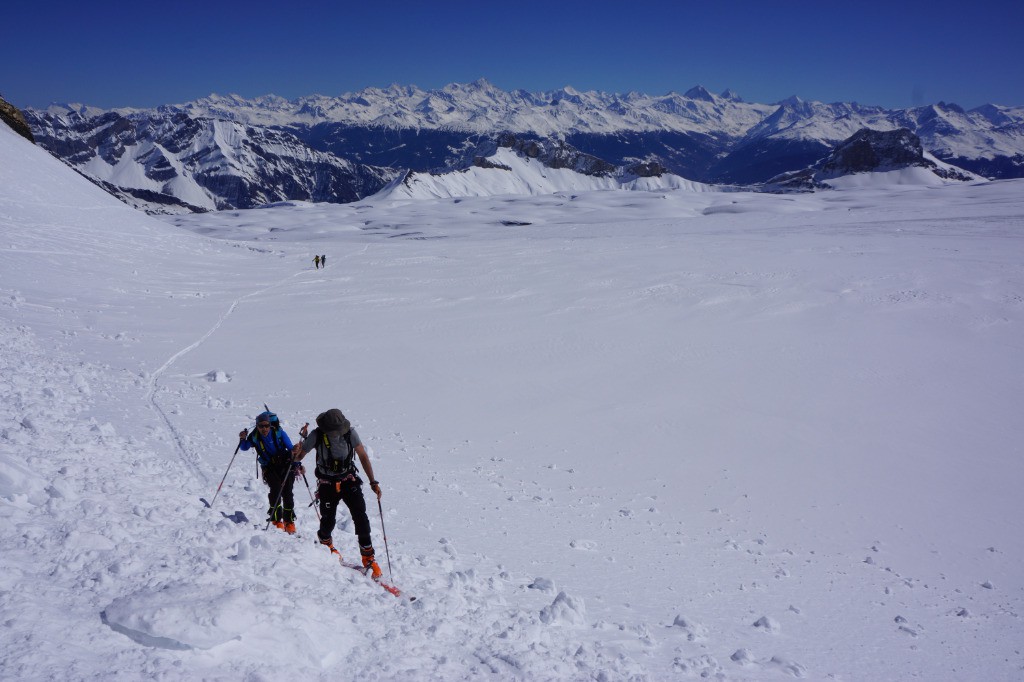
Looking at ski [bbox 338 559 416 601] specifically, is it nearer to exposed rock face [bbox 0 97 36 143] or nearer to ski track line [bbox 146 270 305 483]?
ski track line [bbox 146 270 305 483]

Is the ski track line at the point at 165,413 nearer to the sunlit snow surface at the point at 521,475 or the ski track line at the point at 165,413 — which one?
the ski track line at the point at 165,413

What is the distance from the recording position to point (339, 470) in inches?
259

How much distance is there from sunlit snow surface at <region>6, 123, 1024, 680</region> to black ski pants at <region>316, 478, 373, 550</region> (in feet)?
1.56

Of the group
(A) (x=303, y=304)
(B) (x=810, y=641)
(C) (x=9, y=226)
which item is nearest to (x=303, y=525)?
(B) (x=810, y=641)

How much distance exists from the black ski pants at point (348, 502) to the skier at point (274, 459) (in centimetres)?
83

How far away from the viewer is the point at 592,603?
684cm

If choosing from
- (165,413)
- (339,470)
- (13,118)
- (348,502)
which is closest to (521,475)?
(348,502)

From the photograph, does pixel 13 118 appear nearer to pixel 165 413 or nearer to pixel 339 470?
pixel 165 413

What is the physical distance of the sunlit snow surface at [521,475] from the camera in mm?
5113

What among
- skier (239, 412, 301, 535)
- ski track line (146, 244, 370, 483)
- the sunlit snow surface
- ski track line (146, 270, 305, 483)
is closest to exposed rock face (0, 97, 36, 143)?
the sunlit snow surface

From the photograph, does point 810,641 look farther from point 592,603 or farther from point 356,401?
point 356,401

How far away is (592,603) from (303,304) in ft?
69.3

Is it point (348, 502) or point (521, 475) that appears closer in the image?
point (348, 502)

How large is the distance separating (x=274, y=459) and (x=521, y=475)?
185 inches
